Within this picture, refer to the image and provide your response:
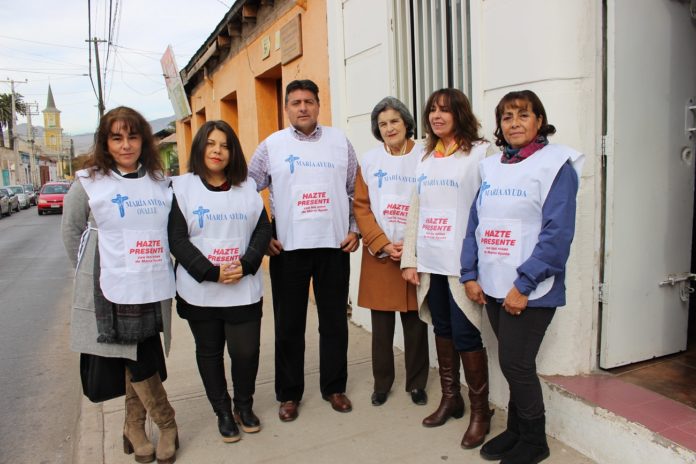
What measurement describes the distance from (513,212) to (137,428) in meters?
2.29

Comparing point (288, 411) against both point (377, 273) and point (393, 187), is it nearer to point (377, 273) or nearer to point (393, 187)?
point (377, 273)

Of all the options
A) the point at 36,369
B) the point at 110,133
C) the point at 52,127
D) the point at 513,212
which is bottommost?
the point at 36,369

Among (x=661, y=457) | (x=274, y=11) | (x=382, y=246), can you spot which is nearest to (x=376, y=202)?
(x=382, y=246)

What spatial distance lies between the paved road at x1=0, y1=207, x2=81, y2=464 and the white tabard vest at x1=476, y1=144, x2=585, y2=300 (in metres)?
2.75

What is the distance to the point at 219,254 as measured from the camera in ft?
9.85

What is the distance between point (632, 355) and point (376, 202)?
1771 mm

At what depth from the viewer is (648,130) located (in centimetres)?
315

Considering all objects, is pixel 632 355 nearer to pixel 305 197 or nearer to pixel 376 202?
pixel 376 202

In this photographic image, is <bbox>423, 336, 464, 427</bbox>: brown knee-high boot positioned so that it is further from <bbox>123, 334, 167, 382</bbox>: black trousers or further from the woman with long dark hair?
<bbox>123, 334, 167, 382</bbox>: black trousers

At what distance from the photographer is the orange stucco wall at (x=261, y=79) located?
5973mm

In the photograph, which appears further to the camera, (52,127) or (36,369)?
(52,127)

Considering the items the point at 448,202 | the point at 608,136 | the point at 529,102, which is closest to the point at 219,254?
the point at 448,202

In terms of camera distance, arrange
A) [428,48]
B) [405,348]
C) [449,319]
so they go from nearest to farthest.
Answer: [449,319] < [405,348] < [428,48]

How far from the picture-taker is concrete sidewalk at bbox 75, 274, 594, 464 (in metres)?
3.01
